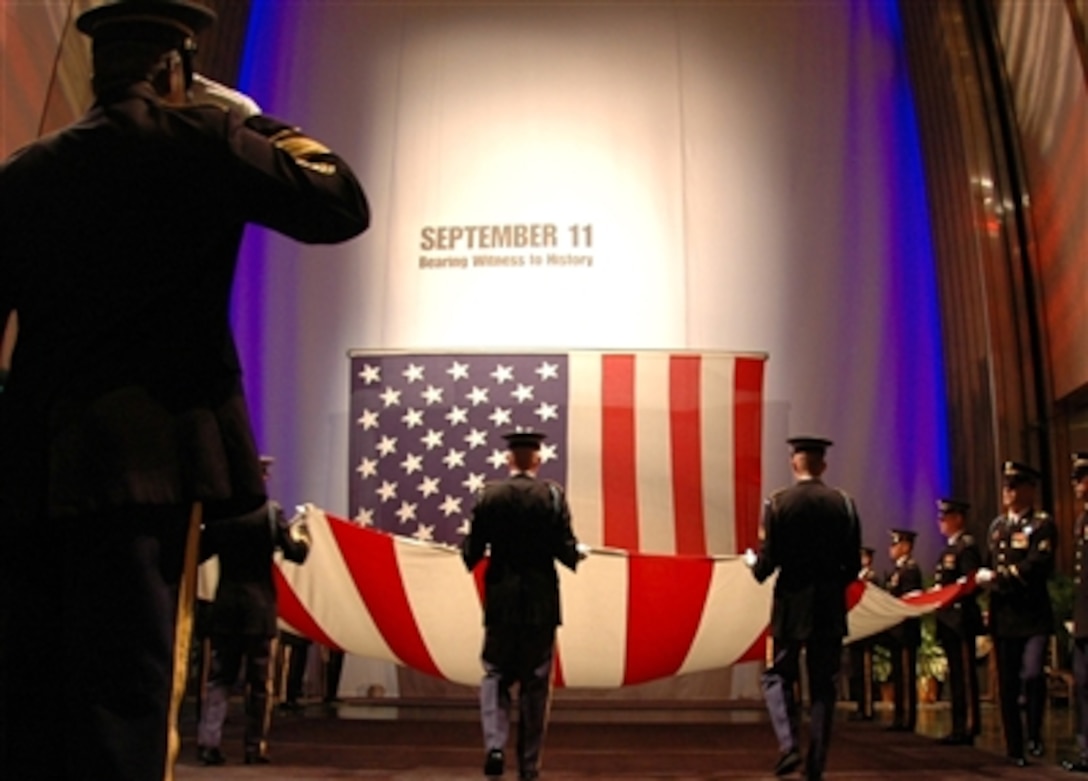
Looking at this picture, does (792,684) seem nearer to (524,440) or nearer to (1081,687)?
(1081,687)

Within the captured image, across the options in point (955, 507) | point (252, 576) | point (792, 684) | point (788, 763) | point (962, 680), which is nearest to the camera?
point (788, 763)

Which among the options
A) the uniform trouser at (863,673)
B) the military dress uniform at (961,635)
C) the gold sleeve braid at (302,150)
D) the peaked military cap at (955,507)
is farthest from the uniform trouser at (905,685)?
the gold sleeve braid at (302,150)

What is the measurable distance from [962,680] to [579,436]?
3736mm

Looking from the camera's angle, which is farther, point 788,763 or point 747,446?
point 747,446

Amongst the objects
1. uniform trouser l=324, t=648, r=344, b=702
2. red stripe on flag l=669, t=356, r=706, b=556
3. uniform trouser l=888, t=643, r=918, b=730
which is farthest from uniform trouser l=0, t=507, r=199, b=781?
uniform trouser l=324, t=648, r=344, b=702

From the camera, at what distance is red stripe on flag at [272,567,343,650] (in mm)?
7449

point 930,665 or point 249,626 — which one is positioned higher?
point 249,626

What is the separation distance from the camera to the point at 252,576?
616cm

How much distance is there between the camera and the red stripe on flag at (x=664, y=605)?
285 inches

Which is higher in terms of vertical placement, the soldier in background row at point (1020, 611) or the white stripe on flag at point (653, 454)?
the white stripe on flag at point (653, 454)

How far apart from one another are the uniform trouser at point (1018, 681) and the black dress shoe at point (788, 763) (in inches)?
54.6

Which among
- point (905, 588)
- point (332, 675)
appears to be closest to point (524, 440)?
point (905, 588)

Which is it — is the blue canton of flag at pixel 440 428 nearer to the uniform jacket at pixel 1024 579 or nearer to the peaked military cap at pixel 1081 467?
the uniform jacket at pixel 1024 579

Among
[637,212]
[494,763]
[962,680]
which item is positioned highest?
[637,212]
